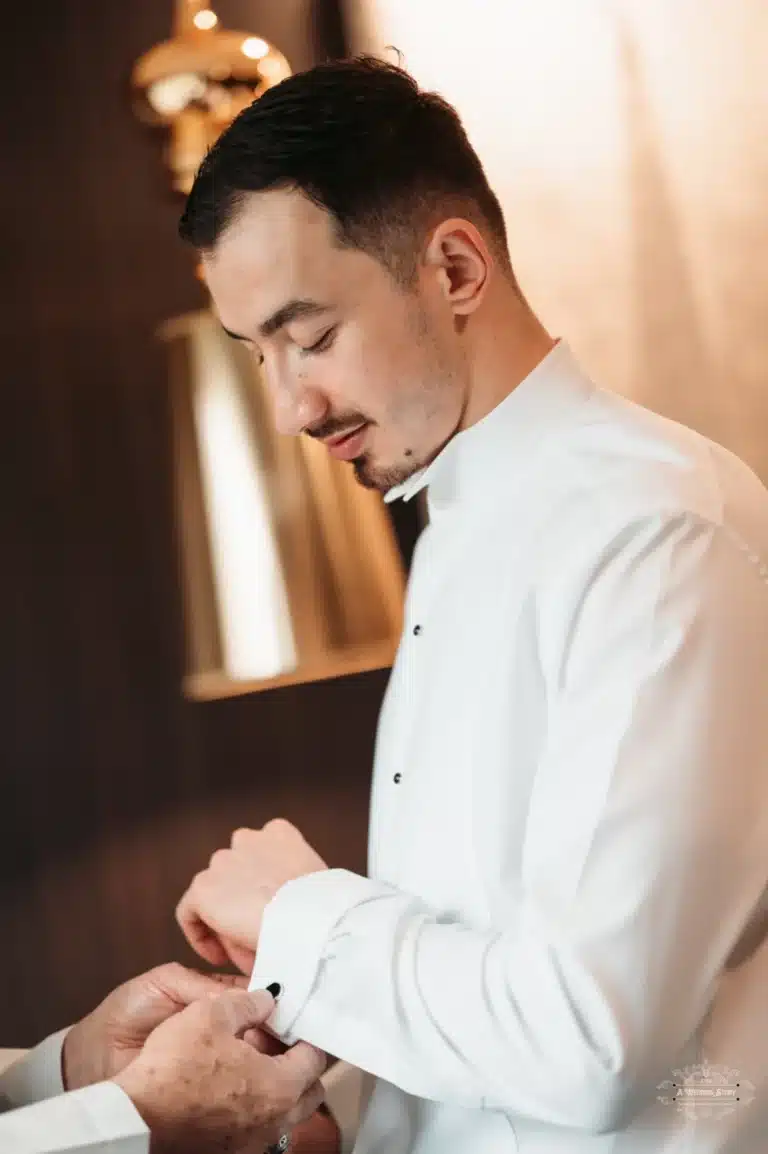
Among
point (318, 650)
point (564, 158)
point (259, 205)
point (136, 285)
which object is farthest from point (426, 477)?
point (136, 285)

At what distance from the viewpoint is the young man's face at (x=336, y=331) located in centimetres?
87

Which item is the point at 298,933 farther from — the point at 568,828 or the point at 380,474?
the point at 380,474

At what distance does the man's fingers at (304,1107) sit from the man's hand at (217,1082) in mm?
15

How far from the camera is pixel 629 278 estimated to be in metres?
1.26

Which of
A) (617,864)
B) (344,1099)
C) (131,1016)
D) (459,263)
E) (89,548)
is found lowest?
(344,1099)

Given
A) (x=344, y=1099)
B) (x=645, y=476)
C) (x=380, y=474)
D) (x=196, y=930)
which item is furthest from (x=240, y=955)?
(x=645, y=476)

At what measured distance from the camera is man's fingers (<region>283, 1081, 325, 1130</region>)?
89 centimetres

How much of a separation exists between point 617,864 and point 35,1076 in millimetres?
737

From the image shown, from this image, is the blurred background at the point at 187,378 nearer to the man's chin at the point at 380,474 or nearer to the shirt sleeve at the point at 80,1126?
the man's chin at the point at 380,474

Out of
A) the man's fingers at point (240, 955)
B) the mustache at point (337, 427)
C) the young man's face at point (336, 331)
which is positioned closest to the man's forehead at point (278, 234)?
the young man's face at point (336, 331)

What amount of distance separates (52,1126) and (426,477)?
0.55 metres

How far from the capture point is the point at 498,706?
0.84 meters

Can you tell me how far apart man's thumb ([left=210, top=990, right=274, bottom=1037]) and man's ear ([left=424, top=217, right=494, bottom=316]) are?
0.51 m

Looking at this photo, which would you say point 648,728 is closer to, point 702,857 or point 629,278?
point 702,857
